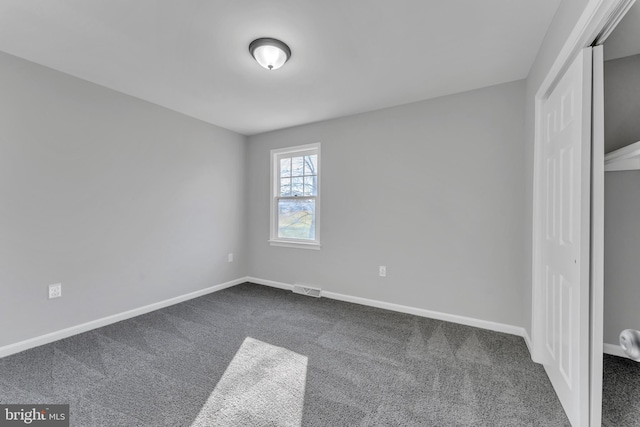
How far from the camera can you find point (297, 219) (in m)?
4.04

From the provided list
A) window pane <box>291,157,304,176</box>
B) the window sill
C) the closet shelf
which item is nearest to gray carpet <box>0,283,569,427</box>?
the window sill

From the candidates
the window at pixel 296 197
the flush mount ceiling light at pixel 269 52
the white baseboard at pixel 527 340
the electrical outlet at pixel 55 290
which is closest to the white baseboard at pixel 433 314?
the white baseboard at pixel 527 340

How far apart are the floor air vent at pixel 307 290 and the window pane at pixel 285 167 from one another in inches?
66.3

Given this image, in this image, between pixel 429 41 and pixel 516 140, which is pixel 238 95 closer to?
pixel 429 41

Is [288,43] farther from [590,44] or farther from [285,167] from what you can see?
[285,167]

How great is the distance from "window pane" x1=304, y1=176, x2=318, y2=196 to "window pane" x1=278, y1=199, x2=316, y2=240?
0.10 meters

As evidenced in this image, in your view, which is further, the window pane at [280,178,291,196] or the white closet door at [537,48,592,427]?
the window pane at [280,178,291,196]

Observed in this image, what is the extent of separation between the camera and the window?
385 centimetres

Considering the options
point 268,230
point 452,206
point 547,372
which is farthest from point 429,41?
point 268,230

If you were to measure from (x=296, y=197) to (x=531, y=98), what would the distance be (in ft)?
9.35

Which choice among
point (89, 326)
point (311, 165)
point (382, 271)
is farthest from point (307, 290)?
point (89, 326)

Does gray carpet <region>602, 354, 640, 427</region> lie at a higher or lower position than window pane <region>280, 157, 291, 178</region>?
lower

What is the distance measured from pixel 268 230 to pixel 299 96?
2.12 m

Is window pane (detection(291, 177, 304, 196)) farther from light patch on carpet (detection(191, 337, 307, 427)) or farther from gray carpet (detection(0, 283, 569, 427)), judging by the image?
light patch on carpet (detection(191, 337, 307, 427))
